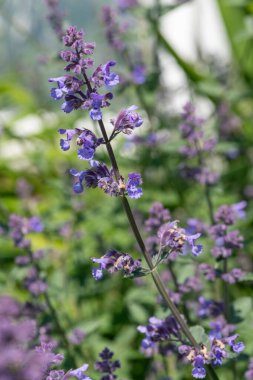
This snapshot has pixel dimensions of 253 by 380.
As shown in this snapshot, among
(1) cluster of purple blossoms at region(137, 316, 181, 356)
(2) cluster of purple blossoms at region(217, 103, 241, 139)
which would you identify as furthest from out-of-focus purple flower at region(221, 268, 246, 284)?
(2) cluster of purple blossoms at region(217, 103, 241, 139)

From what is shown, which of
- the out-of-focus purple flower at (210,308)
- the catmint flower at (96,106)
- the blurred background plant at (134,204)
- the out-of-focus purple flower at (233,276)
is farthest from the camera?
the blurred background plant at (134,204)

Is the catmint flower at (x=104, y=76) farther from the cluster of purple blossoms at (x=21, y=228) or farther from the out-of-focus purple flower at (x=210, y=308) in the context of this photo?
the cluster of purple blossoms at (x=21, y=228)

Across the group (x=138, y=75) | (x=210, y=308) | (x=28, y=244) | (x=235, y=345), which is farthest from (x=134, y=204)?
(x=235, y=345)

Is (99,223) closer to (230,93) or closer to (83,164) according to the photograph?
(230,93)

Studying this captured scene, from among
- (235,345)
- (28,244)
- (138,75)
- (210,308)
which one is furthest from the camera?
(138,75)

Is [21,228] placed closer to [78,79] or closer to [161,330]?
[161,330]

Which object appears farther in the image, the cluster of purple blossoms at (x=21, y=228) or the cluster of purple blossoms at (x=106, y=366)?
the cluster of purple blossoms at (x=21, y=228)

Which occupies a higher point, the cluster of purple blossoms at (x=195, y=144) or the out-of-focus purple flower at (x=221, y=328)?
the cluster of purple blossoms at (x=195, y=144)

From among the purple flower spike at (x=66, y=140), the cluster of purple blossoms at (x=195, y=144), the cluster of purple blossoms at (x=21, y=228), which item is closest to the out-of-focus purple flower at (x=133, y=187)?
the purple flower spike at (x=66, y=140)
